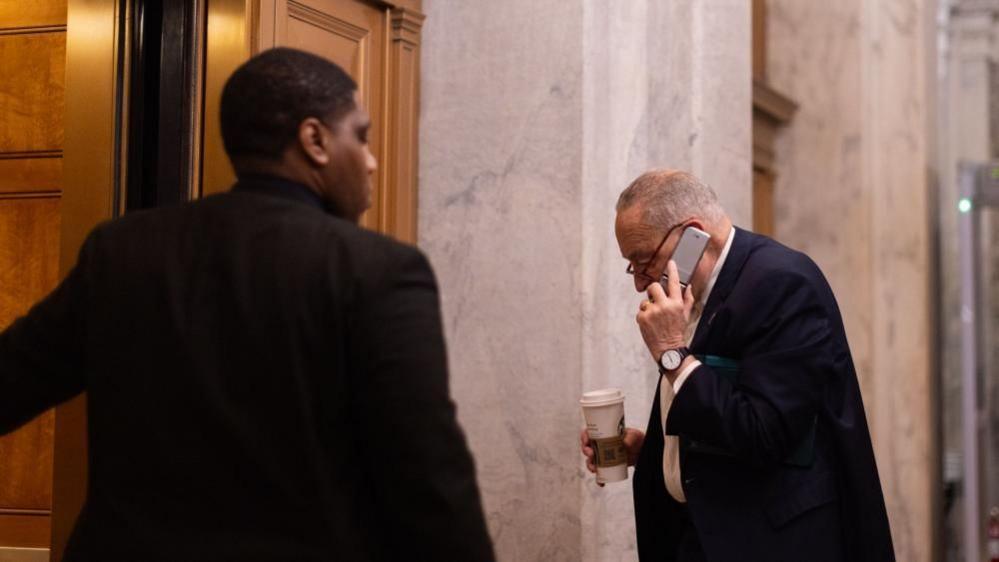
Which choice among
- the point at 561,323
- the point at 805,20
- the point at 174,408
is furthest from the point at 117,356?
the point at 805,20

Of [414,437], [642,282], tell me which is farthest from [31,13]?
[414,437]

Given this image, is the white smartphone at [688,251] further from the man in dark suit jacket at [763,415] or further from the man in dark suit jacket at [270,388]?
the man in dark suit jacket at [270,388]

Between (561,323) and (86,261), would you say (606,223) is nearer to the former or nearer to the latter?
(561,323)

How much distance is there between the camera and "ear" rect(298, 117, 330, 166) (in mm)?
2164

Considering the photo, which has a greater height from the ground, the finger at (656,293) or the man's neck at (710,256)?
the man's neck at (710,256)

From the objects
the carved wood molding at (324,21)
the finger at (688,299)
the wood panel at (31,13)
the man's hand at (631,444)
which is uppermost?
the wood panel at (31,13)

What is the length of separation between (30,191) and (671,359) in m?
2.62

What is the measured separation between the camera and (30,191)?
4.87 m

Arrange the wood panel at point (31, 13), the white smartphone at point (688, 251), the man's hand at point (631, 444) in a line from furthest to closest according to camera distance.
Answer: the wood panel at point (31, 13) < the man's hand at point (631, 444) < the white smartphone at point (688, 251)

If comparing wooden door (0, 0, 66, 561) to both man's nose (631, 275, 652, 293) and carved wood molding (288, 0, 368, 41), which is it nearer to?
carved wood molding (288, 0, 368, 41)

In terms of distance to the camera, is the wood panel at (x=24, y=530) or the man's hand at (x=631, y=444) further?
the wood panel at (x=24, y=530)

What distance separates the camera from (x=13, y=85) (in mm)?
4926

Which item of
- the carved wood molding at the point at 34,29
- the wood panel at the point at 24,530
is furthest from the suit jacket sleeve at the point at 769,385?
the carved wood molding at the point at 34,29

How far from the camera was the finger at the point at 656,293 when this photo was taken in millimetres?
3455
